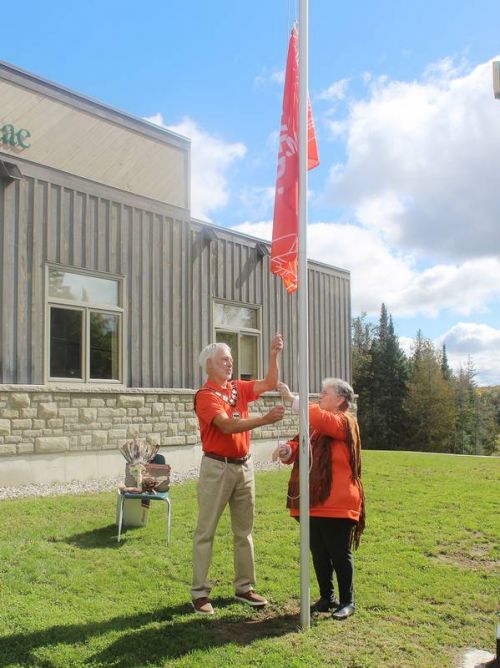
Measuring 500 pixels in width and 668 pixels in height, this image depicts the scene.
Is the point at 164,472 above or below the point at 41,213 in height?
below

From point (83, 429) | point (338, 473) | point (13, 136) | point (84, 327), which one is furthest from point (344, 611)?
point (13, 136)

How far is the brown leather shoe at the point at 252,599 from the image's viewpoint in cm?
427

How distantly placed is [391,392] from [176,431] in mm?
42148

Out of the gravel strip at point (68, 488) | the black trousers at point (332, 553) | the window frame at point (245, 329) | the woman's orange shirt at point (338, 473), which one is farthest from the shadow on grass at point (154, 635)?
the window frame at point (245, 329)

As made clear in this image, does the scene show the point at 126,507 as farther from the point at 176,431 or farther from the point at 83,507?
the point at 176,431

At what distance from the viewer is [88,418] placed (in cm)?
1010

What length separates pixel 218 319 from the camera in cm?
1293

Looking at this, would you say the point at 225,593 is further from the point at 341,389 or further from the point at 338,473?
the point at 341,389

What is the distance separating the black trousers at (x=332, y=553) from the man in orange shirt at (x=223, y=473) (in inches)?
17.4

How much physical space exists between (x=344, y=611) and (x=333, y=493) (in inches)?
30.9

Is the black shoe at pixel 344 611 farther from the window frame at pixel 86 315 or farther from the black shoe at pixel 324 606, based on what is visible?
the window frame at pixel 86 315

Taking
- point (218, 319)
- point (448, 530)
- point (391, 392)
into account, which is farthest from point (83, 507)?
point (391, 392)

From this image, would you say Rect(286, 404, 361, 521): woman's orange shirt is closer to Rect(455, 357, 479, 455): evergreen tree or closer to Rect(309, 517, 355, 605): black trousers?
Rect(309, 517, 355, 605): black trousers

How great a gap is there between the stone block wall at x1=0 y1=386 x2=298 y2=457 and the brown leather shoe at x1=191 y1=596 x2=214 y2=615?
5564 mm
